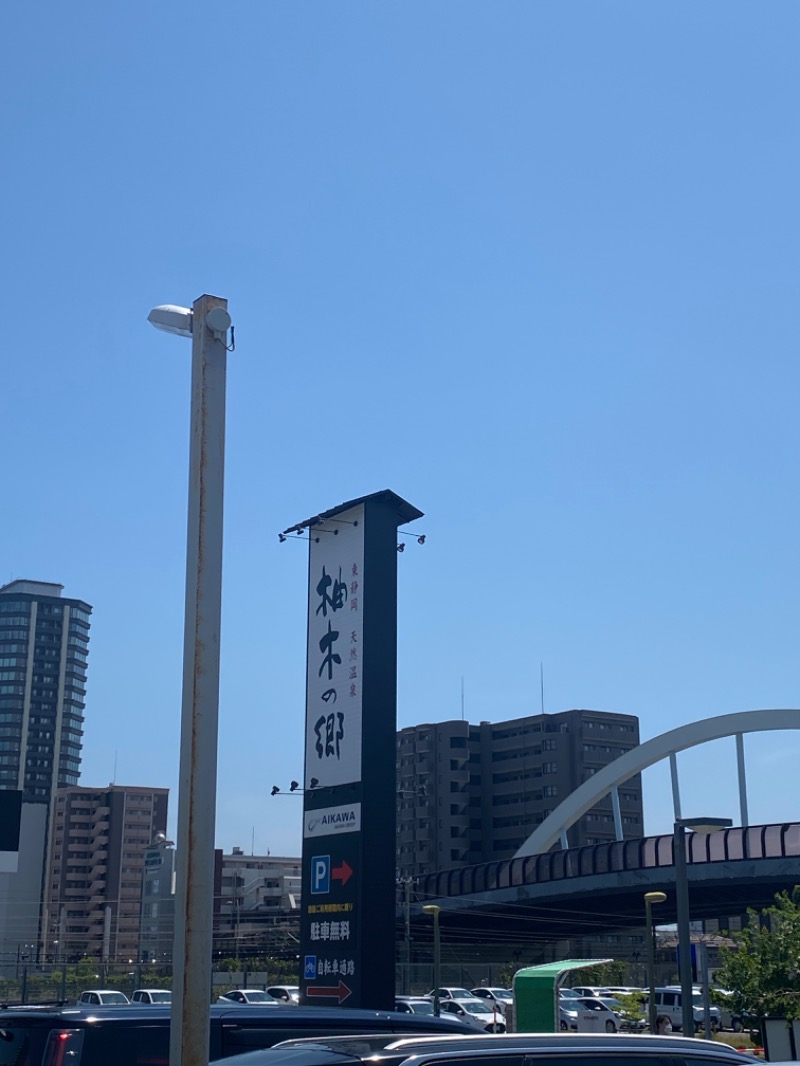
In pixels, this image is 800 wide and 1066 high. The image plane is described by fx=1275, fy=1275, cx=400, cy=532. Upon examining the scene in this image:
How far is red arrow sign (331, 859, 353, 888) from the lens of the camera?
2605cm

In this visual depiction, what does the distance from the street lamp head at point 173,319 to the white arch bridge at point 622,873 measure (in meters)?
51.4

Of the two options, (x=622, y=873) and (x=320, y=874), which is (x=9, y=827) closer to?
(x=320, y=874)

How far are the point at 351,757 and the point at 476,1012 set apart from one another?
26.5m

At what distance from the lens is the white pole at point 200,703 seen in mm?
6164

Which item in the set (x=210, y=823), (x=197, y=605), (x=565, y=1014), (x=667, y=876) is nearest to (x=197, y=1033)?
(x=210, y=823)

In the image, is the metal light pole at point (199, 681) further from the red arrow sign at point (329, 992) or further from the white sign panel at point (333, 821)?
the red arrow sign at point (329, 992)

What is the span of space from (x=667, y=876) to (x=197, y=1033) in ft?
181

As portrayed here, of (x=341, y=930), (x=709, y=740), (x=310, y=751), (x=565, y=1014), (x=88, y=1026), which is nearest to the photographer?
(x=88, y=1026)

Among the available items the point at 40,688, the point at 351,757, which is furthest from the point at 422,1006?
the point at 40,688

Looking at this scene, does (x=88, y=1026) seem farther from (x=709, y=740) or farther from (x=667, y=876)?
(x=709, y=740)

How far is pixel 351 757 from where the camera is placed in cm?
2630

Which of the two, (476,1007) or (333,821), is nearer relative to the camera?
(333,821)

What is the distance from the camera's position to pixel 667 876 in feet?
191

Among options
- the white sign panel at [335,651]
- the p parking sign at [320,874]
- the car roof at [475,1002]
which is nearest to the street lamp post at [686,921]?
the white sign panel at [335,651]
